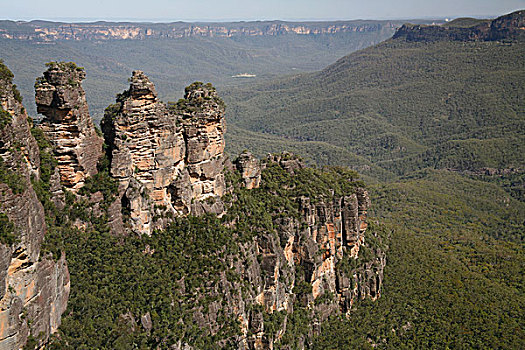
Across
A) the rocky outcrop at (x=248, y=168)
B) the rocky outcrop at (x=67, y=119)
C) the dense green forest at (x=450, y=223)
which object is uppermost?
the rocky outcrop at (x=67, y=119)

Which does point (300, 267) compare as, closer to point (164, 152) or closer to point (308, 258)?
point (308, 258)

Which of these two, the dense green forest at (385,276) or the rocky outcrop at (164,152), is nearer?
the dense green forest at (385,276)

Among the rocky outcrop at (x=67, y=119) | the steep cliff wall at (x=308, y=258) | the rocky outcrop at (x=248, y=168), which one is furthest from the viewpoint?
the rocky outcrop at (x=248, y=168)

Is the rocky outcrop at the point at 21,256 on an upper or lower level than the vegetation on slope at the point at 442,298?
upper

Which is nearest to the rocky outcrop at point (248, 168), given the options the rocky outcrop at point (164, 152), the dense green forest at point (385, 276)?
the dense green forest at point (385, 276)

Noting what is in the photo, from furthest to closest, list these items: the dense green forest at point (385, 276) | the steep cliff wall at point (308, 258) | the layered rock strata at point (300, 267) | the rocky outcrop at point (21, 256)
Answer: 1. the steep cliff wall at point (308, 258)
2. the layered rock strata at point (300, 267)
3. the dense green forest at point (385, 276)
4. the rocky outcrop at point (21, 256)

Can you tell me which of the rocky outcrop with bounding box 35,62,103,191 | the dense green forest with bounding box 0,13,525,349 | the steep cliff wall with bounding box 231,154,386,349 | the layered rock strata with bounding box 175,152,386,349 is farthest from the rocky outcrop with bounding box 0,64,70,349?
the steep cliff wall with bounding box 231,154,386,349

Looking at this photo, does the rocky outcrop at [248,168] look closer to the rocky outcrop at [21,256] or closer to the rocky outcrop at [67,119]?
the rocky outcrop at [67,119]

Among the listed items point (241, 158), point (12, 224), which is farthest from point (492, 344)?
point (12, 224)
